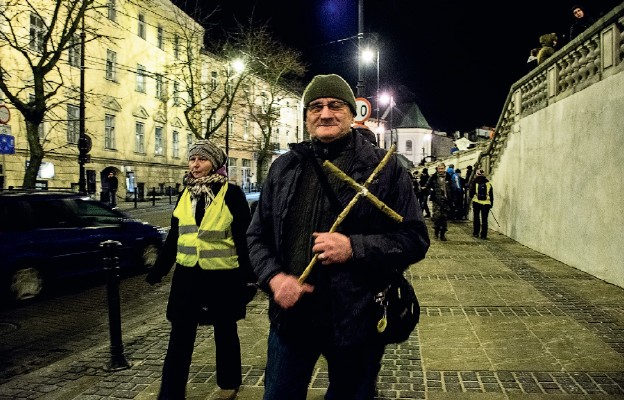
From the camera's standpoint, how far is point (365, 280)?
2.08 meters

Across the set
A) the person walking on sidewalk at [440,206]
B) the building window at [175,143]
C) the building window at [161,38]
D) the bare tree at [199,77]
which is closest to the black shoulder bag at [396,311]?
the person walking on sidewalk at [440,206]

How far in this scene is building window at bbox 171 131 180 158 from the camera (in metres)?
38.7

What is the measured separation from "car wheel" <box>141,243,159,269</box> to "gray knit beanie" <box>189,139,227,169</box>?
239 inches

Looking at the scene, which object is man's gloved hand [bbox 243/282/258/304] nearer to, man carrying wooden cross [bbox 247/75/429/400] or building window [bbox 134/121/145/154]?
man carrying wooden cross [bbox 247/75/429/400]

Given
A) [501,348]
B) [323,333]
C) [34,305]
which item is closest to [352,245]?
[323,333]

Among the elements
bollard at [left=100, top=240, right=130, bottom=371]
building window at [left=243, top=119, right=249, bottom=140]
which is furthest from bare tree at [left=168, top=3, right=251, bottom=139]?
bollard at [left=100, top=240, right=130, bottom=371]

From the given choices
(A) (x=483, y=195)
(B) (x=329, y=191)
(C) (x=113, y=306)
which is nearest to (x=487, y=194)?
(A) (x=483, y=195)

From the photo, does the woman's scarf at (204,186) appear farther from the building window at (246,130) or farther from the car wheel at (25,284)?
the building window at (246,130)

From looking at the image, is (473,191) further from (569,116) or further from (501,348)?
(501,348)

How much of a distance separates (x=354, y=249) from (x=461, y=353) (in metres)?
3.10

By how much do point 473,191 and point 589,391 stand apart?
9502 millimetres

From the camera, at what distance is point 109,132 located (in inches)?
1249

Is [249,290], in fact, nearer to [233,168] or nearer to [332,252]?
[332,252]

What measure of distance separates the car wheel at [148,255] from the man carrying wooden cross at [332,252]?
7711mm
